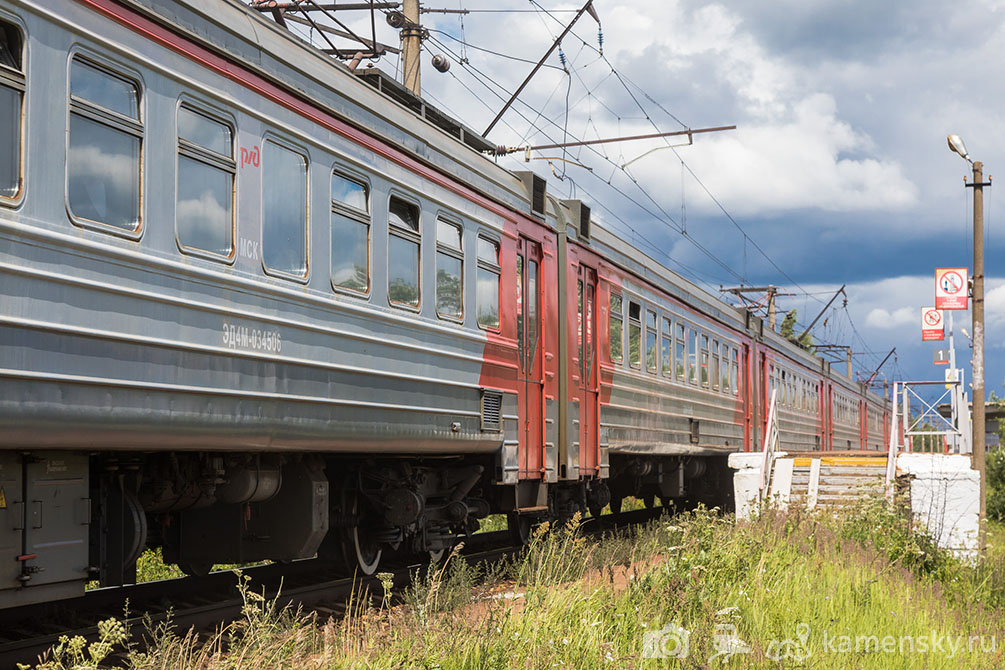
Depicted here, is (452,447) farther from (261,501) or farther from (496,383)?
(261,501)

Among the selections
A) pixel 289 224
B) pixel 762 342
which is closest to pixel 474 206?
pixel 289 224

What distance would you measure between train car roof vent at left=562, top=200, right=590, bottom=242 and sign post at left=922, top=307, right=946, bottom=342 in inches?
1186

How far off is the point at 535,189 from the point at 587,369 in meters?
2.31

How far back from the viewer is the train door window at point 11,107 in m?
5.21

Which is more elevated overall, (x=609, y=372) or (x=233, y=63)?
(x=233, y=63)

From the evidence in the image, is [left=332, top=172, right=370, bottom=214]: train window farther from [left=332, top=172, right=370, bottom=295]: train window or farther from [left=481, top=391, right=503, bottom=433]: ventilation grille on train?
[left=481, top=391, right=503, bottom=433]: ventilation grille on train

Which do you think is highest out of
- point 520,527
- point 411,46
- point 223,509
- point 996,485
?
point 411,46

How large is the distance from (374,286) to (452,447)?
1.88 m

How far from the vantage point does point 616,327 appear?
14.7m

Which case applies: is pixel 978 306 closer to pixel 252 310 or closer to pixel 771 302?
pixel 252 310

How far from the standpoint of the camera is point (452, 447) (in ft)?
31.9

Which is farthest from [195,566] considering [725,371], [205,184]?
[725,371]

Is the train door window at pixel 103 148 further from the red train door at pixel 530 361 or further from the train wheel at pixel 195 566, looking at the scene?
the red train door at pixel 530 361

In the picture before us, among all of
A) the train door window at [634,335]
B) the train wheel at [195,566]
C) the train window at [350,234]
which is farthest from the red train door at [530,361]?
the train wheel at [195,566]
